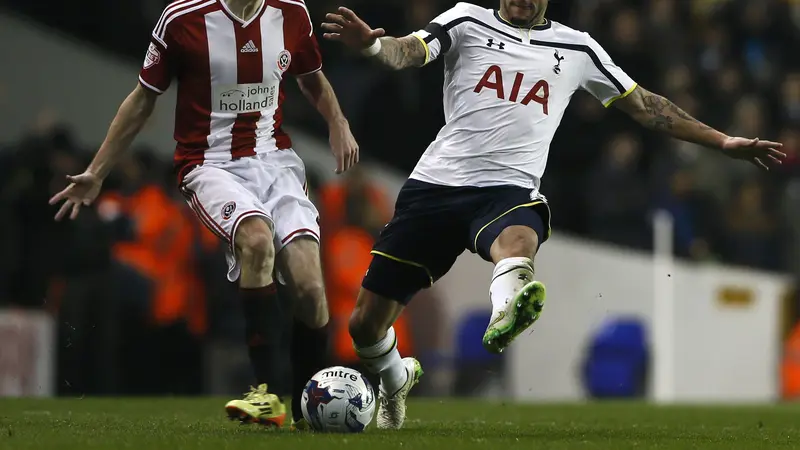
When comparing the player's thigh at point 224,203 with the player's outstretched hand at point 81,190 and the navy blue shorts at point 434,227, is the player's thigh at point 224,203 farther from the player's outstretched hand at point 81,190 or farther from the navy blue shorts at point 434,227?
the navy blue shorts at point 434,227

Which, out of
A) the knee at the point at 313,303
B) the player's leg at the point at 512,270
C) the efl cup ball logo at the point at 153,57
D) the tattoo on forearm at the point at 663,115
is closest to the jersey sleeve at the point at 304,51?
the efl cup ball logo at the point at 153,57

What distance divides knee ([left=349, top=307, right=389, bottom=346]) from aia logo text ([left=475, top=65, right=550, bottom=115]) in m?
1.32

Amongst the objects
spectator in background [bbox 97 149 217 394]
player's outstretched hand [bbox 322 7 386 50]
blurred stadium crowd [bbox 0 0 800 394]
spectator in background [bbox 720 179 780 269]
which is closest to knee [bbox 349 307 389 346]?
player's outstretched hand [bbox 322 7 386 50]

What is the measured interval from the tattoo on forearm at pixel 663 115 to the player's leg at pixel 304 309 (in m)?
1.94

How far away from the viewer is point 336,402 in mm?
6684

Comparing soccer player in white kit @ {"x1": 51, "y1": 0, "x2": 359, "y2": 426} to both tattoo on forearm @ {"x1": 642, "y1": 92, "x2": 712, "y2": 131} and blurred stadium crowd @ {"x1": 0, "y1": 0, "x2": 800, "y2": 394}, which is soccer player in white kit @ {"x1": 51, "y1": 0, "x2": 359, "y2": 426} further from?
blurred stadium crowd @ {"x1": 0, "y1": 0, "x2": 800, "y2": 394}

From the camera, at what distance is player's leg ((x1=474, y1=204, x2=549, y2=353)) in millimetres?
6336

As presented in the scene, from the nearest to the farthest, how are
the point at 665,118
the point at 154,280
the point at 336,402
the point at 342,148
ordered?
the point at 336,402 → the point at 342,148 → the point at 665,118 → the point at 154,280

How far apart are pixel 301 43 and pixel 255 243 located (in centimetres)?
123

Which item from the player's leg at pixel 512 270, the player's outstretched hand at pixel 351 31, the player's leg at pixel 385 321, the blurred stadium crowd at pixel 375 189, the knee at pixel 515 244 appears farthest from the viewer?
the blurred stadium crowd at pixel 375 189

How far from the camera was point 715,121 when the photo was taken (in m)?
16.1

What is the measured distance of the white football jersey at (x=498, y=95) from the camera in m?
7.32

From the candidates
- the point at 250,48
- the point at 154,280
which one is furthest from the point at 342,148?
the point at 154,280

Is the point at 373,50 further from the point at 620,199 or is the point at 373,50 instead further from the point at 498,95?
the point at 620,199
